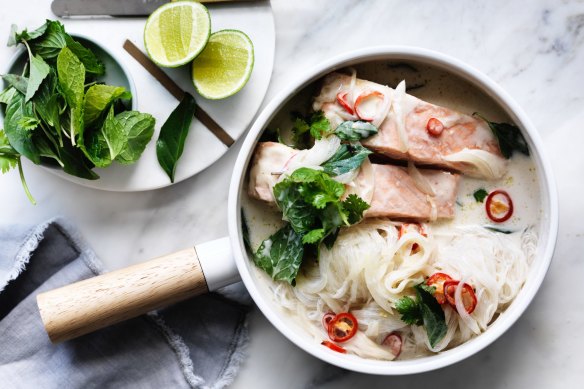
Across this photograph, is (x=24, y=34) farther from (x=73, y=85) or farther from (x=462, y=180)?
(x=462, y=180)

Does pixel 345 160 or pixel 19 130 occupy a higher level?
pixel 19 130

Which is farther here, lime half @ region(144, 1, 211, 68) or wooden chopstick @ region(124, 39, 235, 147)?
wooden chopstick @ region(124, 39, 235, 147)

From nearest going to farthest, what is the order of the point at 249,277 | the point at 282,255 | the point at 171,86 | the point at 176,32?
the point at 249,277 → the point at 282,255 → the point at 176,32 → the point at 171,86

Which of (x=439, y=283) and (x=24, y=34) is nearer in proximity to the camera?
(x=439, y=283)

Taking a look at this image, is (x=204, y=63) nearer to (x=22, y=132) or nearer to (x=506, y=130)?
(x=22, y=132)

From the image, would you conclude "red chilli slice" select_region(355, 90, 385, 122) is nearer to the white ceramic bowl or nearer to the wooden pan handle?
the white ceramic bowl

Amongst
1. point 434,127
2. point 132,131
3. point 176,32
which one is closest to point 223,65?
point 176,32

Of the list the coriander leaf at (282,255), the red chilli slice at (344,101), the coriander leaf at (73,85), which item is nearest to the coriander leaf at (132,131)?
the coriander leaf at (73,85)

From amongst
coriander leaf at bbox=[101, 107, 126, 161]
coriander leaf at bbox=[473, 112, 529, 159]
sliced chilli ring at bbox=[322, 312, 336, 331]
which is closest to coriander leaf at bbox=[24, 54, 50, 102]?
coriander leaf at bbox=[101, 107, 126, 161]
